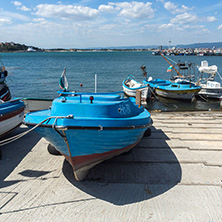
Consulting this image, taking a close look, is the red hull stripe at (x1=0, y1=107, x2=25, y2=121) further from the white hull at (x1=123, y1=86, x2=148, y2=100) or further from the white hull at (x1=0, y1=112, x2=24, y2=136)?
the white hull at (x1=123, y1=86, x2=148, y2=100)

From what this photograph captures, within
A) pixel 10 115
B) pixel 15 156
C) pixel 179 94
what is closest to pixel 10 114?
pixel 10 115

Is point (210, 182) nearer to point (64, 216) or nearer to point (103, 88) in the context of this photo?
point (64, 216)

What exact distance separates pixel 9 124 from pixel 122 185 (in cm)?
430

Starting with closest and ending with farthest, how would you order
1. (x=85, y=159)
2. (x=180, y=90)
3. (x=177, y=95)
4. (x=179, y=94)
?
(x=85, y=159), (x=180, y=90), (x=179, y=94), (x=177, y=95)

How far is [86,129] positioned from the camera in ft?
13.8

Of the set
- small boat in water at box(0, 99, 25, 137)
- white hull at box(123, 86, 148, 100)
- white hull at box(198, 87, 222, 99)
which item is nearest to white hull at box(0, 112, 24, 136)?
small boat in water at box(0, 99, 25, 137)

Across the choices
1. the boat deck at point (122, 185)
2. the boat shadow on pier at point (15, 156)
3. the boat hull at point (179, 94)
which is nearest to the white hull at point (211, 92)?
the boat hull at point (179, 94)

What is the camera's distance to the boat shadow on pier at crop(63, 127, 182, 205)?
4.49 metres

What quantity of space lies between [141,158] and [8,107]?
177 inches

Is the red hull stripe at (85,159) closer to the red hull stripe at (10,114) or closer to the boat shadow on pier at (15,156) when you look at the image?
the boat shadow on pier at (15,156)

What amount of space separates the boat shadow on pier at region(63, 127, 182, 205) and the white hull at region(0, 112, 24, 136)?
2.45m

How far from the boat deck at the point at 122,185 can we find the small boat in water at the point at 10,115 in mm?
596

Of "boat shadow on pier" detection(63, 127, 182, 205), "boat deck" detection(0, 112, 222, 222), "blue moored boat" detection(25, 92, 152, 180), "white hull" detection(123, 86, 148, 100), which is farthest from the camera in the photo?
"white hull" detection(123, 86, 148, 100)

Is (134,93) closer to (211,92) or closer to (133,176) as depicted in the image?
Answer: (211,92)
